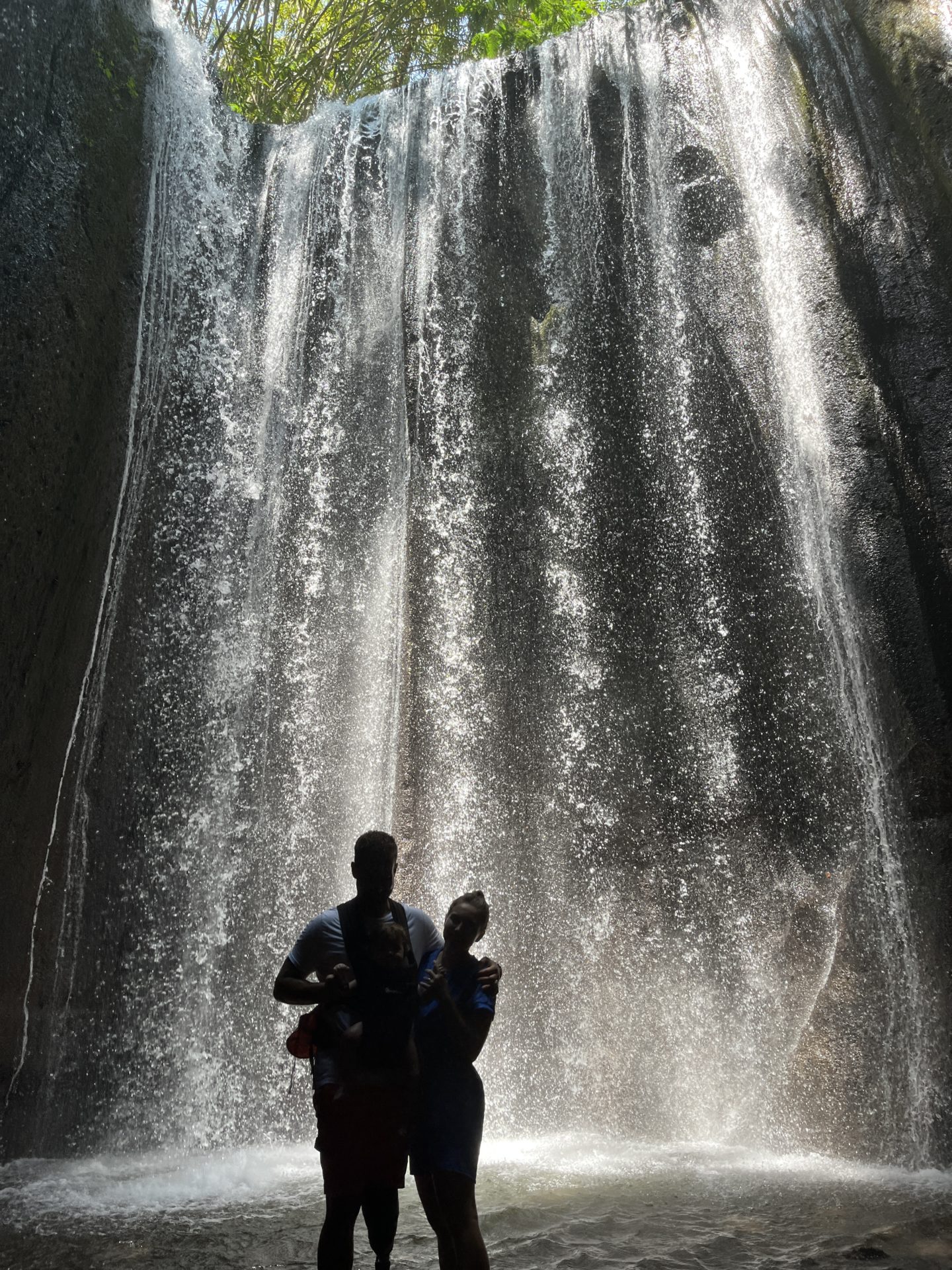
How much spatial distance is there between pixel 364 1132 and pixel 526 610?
4964 millimetres

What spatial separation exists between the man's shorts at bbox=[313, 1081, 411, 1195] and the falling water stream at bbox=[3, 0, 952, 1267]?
1905 millimetres

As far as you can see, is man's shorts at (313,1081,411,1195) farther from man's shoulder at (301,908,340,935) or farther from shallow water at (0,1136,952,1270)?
shallow water at (0,1136,952,1270)

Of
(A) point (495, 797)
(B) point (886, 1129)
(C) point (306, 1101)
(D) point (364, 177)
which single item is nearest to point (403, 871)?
(A) point (495, 797)

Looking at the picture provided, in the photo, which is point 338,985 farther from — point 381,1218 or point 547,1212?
point 547,1212

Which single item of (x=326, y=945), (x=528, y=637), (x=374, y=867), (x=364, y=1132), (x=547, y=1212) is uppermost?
(x=528, y=637)

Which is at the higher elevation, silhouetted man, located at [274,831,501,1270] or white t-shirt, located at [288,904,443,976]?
white t-shirt, located at [288,904,443,976]

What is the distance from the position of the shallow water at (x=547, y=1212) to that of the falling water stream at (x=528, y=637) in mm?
53

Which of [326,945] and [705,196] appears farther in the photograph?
[705,196]

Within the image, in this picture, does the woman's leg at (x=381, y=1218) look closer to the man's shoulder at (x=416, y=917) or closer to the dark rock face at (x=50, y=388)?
the man's shoulder at (x=416, y=917)

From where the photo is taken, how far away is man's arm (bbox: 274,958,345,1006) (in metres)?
2.25

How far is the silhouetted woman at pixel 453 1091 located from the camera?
7.40ft

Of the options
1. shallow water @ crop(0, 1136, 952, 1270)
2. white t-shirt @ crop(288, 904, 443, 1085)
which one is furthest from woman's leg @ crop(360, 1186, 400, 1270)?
shallow water @ crop(0, 1136, 952, 1270)

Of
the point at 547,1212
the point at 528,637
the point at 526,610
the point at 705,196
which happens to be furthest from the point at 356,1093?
the point at 705,196

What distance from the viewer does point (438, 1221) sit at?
2.29 m
